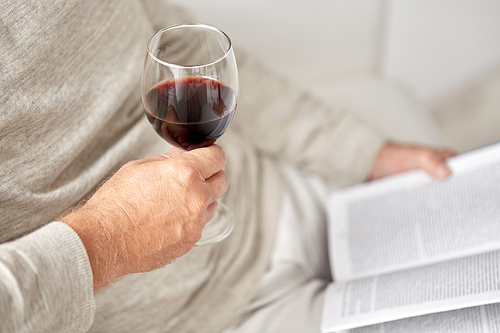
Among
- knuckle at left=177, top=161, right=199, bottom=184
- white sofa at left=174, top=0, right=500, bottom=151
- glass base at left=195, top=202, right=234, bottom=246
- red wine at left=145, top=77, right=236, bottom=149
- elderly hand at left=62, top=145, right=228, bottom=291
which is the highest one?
red wine at left=145, top=77, right=236, bottom=149

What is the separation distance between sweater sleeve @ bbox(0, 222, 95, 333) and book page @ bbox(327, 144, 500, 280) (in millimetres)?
607

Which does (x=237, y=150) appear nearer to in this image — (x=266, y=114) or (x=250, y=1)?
(x=266, y=114)

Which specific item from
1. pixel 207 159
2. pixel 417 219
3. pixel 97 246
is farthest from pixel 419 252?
pixel 97 246

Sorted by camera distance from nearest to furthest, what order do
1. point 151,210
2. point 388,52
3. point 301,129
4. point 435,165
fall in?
point 151,210
point 435,165
point 301,129
point 388,52

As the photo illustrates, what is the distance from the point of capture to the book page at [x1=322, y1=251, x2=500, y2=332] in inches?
26.7

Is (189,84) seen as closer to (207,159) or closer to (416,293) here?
(207,159)

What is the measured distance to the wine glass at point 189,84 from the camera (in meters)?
0.53

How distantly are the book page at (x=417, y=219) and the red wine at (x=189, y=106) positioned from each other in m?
0.55

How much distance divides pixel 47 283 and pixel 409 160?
93 cm

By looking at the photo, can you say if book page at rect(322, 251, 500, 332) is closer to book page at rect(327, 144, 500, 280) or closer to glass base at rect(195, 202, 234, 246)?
book page at rect(327, 144, 500, 280)

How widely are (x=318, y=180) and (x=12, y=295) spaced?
90 centimetres

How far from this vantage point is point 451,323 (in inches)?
27.6

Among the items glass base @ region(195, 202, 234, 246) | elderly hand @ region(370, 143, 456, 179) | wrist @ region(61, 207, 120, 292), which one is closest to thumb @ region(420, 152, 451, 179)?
elderly hand @ region(370, 143, 456, 179)

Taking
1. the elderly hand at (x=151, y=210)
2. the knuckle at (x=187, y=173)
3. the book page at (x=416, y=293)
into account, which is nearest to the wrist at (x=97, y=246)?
the elderly hand at (x=151, y=210)
